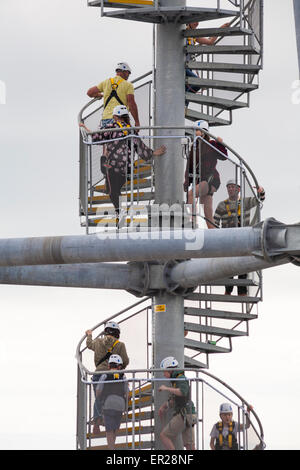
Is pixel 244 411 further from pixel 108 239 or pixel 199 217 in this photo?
pixel 108 239

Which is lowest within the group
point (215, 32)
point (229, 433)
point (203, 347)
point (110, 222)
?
point (229, 433)

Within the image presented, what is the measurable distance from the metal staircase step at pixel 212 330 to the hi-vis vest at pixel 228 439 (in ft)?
12.0

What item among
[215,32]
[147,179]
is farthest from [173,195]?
[215,32]

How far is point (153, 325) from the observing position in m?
31.1

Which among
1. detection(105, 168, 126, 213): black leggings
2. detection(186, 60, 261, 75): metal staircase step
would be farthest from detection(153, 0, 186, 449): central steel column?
detection(105, 168, 126, 213): black leggings

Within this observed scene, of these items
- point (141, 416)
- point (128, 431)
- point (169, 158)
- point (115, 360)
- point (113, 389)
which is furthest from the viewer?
point (169, 158)

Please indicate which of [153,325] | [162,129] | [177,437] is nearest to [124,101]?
[162,129]

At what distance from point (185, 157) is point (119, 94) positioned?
65.8 inches

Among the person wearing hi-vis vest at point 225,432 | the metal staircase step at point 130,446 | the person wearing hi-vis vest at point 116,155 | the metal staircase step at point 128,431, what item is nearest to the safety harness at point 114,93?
the person wearing hi-vis vest at point 116,155

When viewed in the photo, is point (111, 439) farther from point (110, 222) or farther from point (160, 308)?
point (110, 222)

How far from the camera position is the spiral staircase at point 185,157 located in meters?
29.0

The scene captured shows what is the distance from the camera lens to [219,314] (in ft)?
104

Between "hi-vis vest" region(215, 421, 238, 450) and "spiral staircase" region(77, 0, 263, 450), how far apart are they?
0.27 metres

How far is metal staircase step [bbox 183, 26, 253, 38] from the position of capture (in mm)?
30614
